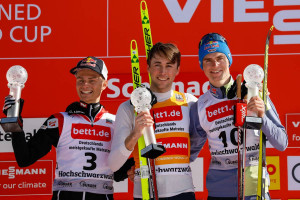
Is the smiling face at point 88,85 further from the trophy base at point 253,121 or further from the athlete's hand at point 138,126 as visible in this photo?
the trophy base at point 253,121

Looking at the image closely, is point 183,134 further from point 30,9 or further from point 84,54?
point 30,9

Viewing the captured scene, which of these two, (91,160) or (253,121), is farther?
(91,160)

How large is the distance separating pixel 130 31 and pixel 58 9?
0.66m

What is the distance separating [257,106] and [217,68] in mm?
506

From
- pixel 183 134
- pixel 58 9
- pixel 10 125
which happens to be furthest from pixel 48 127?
pixel 58 9

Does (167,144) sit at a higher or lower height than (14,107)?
lower

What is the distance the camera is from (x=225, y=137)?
9.93 ft

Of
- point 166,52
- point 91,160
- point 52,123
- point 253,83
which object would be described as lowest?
point 91,160

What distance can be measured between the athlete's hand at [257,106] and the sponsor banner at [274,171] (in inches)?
56.1

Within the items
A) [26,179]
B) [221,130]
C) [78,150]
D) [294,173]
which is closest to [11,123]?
[78,150]

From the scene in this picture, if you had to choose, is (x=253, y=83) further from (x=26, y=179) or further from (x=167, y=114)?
(x=26, y=179)

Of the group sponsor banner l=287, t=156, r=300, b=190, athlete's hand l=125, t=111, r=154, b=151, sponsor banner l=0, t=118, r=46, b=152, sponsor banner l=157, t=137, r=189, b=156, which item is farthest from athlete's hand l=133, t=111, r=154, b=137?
sponsor banner l=287, t=156, r=300, b=190

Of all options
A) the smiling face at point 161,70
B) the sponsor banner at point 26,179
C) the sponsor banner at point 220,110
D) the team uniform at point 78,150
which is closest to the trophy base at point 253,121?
the sponsor banner at point 220,110

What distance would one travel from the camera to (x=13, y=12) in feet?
14.1
